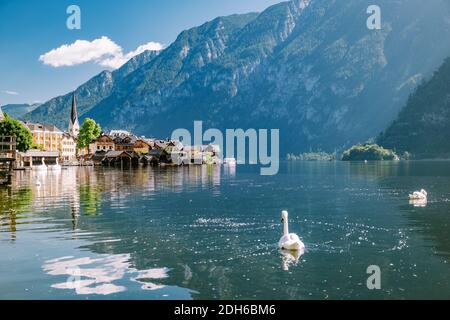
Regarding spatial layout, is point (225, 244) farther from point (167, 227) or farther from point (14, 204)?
point (14, 204)

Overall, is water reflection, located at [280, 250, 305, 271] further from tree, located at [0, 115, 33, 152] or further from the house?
the house

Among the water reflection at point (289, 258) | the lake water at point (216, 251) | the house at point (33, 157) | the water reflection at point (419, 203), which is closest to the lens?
the lake water at point (216, 251)

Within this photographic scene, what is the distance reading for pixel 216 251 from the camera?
1135 inches

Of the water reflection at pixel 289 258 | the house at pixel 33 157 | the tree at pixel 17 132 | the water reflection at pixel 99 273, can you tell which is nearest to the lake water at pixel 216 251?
the water reflection at pixel 99 273

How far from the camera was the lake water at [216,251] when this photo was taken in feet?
69.8

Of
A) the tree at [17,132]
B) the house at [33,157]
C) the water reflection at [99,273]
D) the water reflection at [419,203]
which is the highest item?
the tree at [17,132]

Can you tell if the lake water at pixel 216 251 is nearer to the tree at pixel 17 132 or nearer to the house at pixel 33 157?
the tree at pixel 17 132

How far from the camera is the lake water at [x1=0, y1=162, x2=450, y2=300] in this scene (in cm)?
2127

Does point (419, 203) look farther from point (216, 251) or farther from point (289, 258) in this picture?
point (216, 251)

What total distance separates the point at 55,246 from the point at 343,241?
18.5 meters

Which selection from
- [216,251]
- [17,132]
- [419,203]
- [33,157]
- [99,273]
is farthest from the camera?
[33,157]

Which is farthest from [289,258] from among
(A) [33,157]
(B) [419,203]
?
(A) [33,157]
